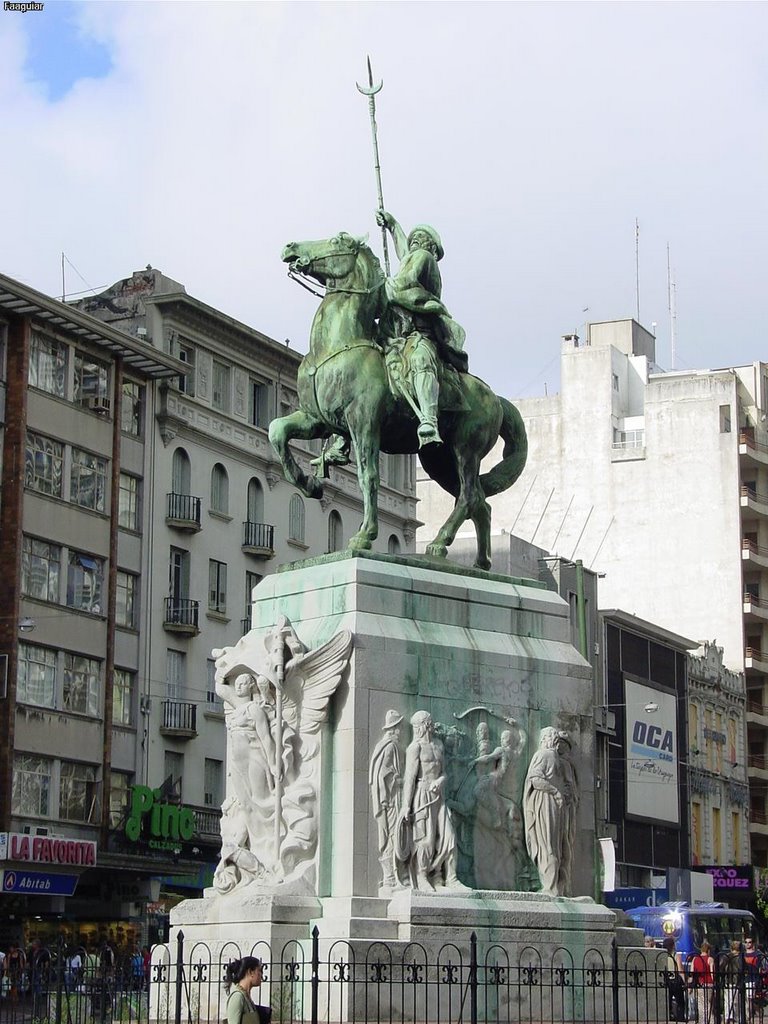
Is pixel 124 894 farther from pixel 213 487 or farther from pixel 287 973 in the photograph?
pixel 287 973

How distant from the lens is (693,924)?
51.3m

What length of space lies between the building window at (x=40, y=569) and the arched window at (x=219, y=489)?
823cm

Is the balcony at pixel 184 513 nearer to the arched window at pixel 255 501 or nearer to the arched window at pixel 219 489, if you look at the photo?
the arched window at pixel 219 489

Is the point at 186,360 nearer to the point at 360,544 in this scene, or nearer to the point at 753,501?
the point at 753,501

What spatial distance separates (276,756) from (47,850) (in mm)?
30718

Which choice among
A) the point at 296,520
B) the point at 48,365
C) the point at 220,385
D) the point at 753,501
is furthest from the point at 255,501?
the point at 753,501

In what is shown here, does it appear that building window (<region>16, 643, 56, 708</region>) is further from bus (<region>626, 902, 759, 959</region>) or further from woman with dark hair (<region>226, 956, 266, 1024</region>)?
woman with dark hair (<region>226, 956, 266, 1024</region>)

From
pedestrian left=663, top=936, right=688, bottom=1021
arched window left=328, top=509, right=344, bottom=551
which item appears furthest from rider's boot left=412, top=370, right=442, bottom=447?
arched window left=328, top=509, right=344, bottom=551

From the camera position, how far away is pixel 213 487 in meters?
61.3

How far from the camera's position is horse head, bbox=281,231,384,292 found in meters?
22.9

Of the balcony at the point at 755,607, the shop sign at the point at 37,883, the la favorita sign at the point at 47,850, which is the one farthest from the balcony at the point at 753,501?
the shop sign at the point at 37,883

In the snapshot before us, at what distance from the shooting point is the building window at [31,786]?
5088 centimetres

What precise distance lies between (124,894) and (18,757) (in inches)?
250

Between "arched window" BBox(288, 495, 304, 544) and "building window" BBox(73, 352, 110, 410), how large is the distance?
1002 cm
